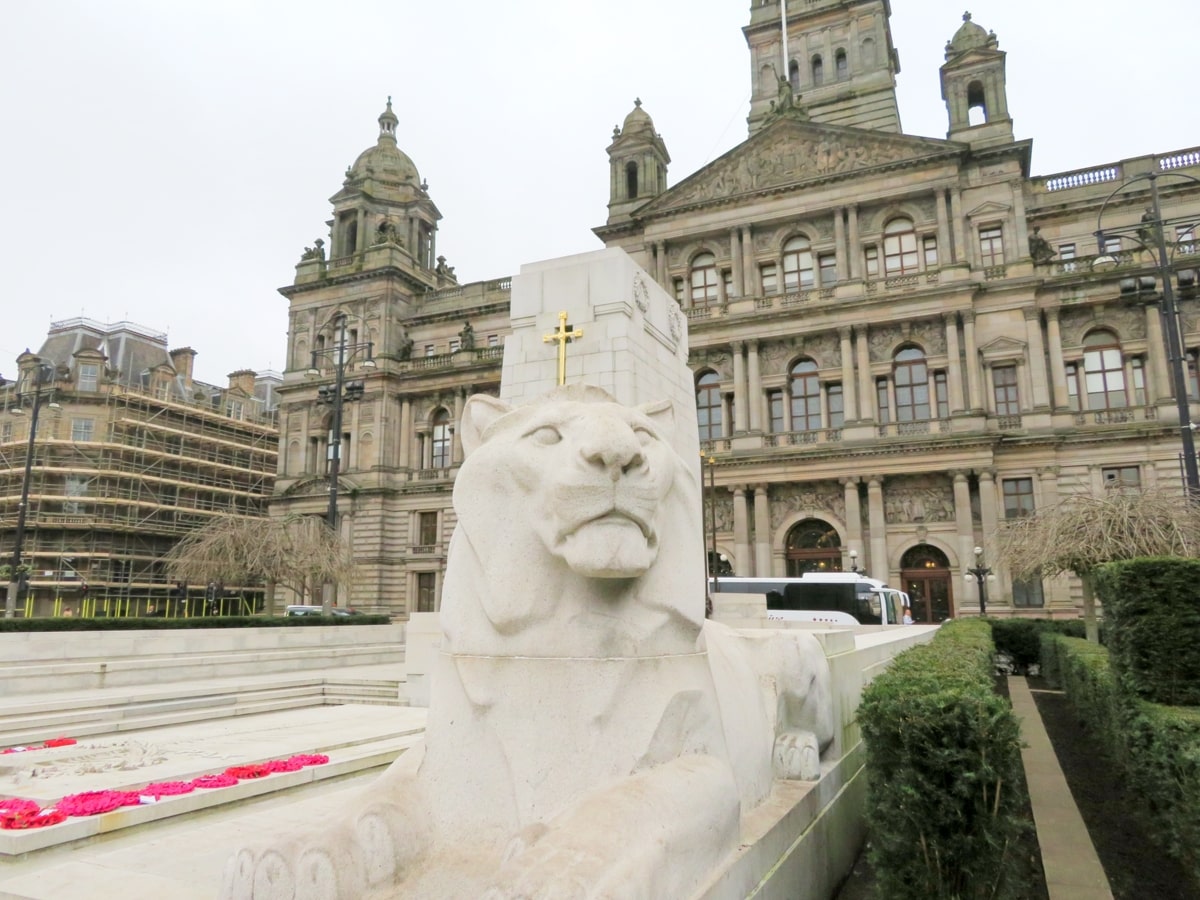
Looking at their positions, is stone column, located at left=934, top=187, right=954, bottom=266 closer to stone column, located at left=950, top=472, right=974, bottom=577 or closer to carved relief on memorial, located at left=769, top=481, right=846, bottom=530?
stone column, located at left=950, top=472, right=974, bottom=577

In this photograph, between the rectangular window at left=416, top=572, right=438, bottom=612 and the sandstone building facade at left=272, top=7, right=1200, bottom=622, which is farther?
the rectangular window at left=416, top=572, right=438, bottom=612

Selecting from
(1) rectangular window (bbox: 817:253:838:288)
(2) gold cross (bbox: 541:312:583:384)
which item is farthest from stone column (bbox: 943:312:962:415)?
(2) gold cross (bbox: 541:312:583:384)

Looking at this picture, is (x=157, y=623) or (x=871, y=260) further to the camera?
(x=871, y=260)

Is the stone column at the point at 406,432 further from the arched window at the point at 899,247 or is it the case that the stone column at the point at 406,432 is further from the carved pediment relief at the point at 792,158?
the arched window at the point at 899,247

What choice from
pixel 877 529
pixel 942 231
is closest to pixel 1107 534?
pixel 877 529

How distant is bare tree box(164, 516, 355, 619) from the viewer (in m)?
24.8

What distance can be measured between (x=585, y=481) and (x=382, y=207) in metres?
48.8

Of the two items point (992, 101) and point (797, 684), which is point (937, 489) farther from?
point (797, 684)

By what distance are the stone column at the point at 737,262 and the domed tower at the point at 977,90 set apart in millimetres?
9922

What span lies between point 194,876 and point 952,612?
99.3ft

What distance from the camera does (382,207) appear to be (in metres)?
47.5

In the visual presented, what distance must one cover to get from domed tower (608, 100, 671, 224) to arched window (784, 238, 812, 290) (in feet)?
27.0

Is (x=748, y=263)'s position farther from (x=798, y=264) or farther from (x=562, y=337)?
(x=562, y=337)

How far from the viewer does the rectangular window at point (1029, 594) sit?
29219 mm
